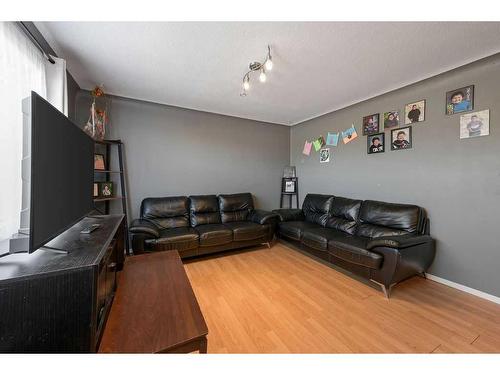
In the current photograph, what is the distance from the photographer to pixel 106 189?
2709mm

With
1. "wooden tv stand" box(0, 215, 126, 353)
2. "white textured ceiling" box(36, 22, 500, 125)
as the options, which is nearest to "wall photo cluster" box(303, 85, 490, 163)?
"white textured ceiling" box(36, 22, 500, 125)

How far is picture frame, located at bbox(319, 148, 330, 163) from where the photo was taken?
142 inches

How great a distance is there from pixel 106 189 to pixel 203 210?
1360 mm

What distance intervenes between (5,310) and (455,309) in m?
2.94

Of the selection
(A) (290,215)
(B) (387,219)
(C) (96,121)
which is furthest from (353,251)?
(C) (96,121)

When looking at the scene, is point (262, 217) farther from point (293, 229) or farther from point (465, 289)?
point (465, 289)

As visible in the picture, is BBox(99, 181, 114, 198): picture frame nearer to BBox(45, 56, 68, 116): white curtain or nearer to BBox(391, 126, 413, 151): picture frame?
BBox(45, 56, 68, 116): white curtain

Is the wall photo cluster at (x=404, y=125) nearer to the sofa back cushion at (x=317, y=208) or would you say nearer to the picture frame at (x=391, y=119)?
the picture frame at (x=391, y=119)

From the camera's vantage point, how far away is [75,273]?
24.9 inches

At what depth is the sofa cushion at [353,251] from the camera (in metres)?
2.00

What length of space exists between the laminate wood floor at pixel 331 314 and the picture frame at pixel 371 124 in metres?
2.00

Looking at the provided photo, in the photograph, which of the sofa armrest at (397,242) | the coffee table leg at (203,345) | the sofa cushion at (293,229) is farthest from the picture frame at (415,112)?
the coffee table leg at (203,345)

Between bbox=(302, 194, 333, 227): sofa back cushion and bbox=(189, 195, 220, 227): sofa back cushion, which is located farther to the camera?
bbox=(302, 194, 333, 227): sofa back cushion
